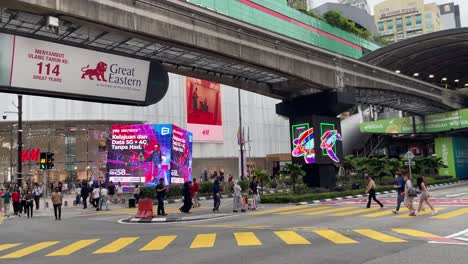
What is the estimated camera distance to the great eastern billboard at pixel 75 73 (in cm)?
1484

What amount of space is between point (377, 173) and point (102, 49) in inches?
1062

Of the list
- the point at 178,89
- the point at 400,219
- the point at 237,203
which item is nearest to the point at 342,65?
the point at 237,203

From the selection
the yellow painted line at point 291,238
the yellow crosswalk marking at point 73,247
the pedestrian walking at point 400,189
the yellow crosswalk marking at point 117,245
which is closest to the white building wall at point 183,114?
the pedestrian walking at point 400,189

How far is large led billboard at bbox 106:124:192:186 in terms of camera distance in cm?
3375

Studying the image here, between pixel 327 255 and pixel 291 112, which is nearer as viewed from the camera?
pixel 327 255

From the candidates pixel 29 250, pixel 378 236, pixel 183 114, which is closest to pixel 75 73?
pixel 29 250

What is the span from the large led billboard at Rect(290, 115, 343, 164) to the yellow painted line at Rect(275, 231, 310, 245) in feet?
49.9

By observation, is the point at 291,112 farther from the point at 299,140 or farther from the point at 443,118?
the point at 443,118

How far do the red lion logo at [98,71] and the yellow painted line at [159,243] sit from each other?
7.22 metres

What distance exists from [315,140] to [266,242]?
1721 centimetres

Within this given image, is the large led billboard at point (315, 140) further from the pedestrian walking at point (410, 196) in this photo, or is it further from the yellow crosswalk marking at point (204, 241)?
the yellow crosswalk marking at point (204, 241)

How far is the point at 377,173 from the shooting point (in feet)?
122

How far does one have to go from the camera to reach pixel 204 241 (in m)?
12.1

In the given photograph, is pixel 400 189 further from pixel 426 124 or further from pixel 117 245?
pixel 426 124
